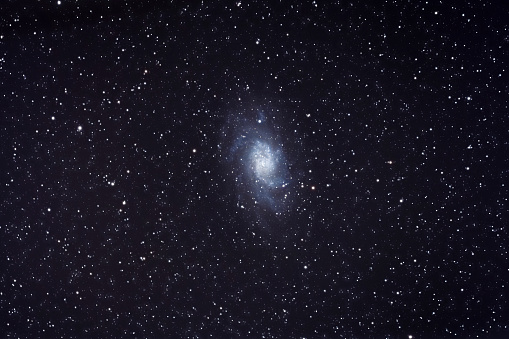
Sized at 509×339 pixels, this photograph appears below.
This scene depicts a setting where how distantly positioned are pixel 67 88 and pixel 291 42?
0.29 meters

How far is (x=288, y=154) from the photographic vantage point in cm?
47

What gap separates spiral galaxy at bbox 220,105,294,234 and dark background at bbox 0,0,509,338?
12mm

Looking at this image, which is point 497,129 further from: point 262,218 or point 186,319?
point 186,319

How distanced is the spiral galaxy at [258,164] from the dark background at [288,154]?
0.01 m

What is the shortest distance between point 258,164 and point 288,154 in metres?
0.04

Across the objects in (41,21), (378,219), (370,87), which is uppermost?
(41,21)

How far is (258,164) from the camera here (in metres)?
0.48

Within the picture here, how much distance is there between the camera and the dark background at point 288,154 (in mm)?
458

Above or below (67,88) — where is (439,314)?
below

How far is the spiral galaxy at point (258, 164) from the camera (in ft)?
1.55

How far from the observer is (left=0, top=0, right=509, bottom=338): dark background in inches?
18.1

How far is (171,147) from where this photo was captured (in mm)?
485

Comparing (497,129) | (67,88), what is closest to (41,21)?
(67,88)

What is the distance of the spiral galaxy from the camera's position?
0.47 meters
